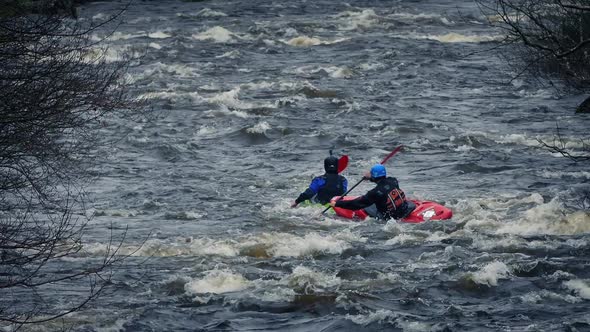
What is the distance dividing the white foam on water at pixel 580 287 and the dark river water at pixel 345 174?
0.03 meters

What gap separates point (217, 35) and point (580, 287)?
25.5m

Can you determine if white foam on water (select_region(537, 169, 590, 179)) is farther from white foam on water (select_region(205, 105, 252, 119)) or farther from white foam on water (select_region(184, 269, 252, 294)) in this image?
white foam on water (select_region(205, 105, 252, 119))

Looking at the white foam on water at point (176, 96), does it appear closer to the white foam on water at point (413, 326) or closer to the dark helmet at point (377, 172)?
the dark helmet at point (377, 172)

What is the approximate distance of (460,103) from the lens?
26.4 metres

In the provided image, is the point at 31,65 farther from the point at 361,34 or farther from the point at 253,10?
the point at 253,10

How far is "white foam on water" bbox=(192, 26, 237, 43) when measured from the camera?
36216 millimetres

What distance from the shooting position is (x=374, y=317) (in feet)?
38.9

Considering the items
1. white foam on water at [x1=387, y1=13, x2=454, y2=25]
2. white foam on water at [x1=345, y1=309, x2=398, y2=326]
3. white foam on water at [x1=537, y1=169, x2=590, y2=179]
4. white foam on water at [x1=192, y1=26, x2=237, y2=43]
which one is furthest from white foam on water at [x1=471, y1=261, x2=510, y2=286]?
white foam on water at [x1=387, y1=13, x2=454, y2=25]

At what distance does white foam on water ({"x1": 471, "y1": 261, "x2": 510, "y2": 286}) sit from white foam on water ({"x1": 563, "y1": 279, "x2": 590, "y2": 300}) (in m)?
0.79

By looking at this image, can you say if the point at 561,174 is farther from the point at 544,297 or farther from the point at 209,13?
the point at 209,13

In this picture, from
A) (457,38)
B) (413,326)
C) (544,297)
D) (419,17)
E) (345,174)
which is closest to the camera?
(413,326)

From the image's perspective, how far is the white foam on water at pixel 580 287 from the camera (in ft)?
40.6

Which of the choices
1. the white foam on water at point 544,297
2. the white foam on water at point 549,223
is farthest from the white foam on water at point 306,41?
the white foam on water at point 544,297

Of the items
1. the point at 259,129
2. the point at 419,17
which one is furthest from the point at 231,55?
the point at 259,129
